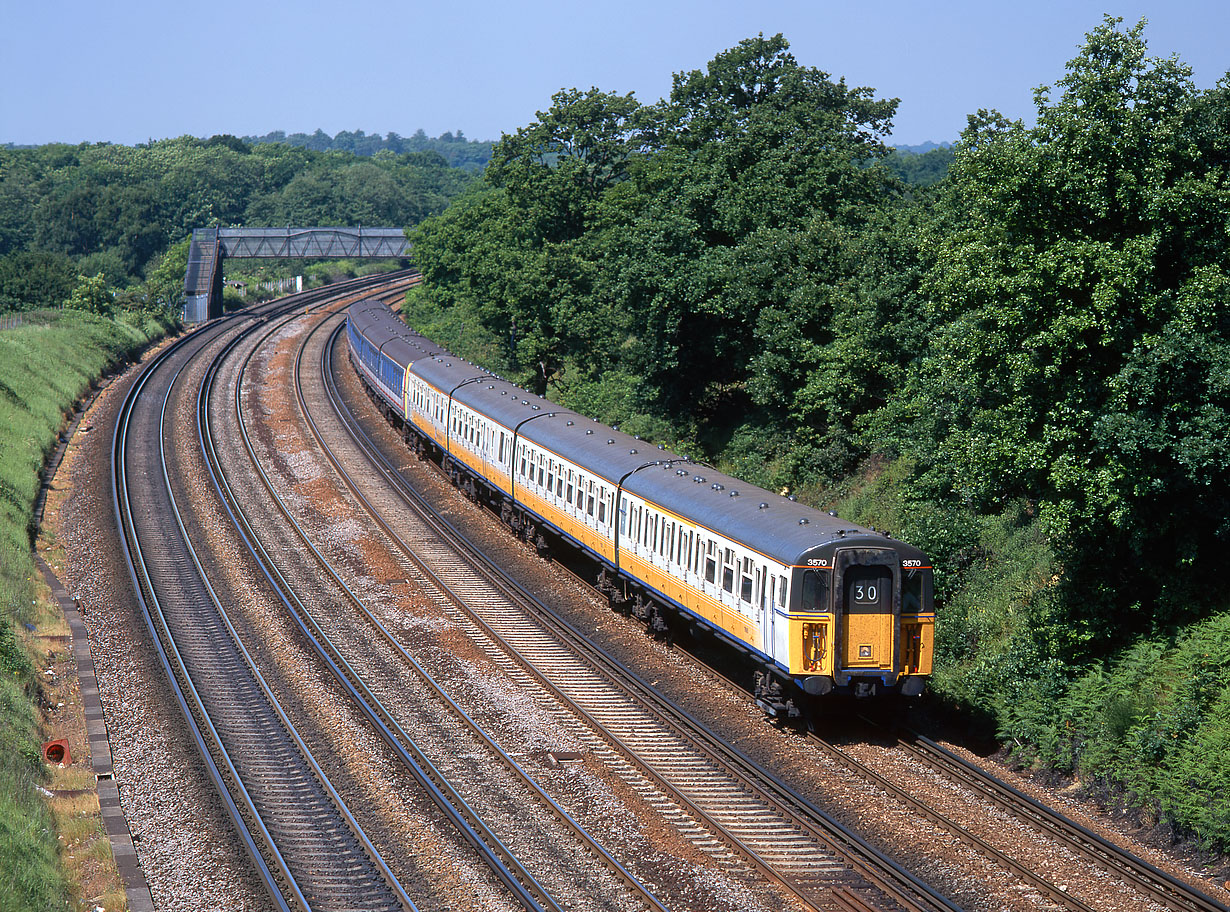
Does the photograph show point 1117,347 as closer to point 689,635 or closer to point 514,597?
point 689,635

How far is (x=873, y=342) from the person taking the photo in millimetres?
30578

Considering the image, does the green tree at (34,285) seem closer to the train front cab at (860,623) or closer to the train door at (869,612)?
the train front cab at (860,623)

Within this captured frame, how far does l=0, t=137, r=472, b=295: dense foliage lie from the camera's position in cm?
11950

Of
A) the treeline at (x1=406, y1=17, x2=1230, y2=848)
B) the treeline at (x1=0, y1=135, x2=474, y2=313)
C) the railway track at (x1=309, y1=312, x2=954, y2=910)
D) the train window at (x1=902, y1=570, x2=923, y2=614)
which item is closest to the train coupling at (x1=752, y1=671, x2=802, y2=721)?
the railway track at (x1=309, y1=312, x2=954, y2=910)

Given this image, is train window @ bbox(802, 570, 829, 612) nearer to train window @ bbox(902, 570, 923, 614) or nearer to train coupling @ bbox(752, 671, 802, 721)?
train window @ bbox(902, 570, 923, 614)

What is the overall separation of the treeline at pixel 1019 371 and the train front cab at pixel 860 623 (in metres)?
2.05

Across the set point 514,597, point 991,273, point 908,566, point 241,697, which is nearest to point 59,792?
point 241,697

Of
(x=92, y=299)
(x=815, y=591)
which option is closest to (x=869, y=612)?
(x=815, y=591)

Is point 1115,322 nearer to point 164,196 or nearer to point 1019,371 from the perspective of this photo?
point 1019,371

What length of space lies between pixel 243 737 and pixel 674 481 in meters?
9.79

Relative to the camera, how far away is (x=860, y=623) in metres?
19.2

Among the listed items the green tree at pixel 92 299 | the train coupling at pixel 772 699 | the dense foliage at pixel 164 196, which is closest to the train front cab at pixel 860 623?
the train coupling at pixel 772 699

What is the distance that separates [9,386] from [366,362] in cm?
1516

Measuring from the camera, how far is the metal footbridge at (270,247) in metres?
83.8
